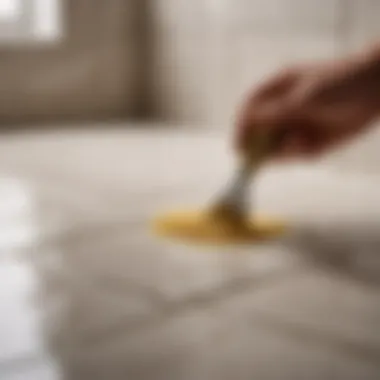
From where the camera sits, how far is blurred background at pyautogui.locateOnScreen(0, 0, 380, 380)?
0.59 m

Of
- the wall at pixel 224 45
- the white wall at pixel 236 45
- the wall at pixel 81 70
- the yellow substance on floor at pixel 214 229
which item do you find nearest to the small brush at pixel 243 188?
the yellow substance on floor at pixel 214 229

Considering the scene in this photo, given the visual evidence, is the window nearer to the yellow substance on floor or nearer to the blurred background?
the blurred background

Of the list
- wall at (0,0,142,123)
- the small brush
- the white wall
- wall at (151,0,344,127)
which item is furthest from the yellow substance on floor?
wall at (0,0,142,123)

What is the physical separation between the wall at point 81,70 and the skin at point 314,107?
108 centimetres

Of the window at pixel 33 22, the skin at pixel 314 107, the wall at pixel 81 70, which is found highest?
the skin at pixel 314 107

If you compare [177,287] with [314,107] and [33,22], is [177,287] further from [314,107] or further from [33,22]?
[33,22]

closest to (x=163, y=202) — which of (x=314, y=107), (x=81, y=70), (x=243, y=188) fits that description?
(x=243, y=188)

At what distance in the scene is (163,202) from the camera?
1.12m

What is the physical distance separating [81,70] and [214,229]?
1152 millimetres

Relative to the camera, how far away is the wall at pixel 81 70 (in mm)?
1932

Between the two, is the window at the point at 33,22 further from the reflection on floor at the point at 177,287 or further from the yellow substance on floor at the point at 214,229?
the yellow substance on floor at the point at 214,229

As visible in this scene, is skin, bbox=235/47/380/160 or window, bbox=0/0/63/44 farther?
window, bbox=0/0/63/44

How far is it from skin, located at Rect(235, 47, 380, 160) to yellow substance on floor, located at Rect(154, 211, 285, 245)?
0.27 ft

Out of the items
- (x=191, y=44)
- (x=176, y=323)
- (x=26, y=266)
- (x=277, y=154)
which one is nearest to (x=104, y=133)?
(x=191, y=44)
